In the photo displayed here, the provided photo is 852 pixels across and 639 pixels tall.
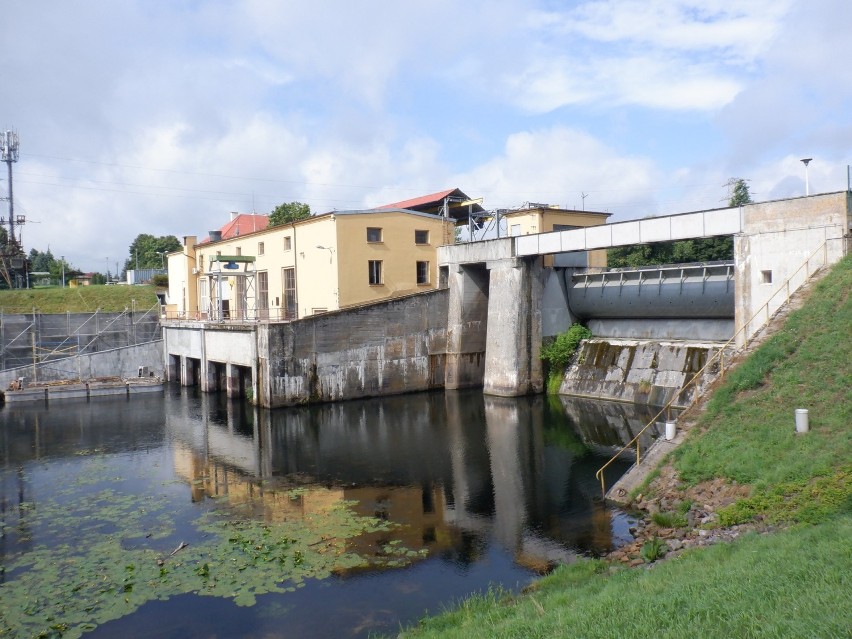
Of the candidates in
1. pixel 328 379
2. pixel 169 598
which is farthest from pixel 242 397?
pixel 169 598

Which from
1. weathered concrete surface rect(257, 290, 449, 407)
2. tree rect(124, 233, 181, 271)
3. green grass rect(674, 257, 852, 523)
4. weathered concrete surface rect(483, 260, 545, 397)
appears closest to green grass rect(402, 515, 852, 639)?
green grass rect(674, 257, 852, 523)

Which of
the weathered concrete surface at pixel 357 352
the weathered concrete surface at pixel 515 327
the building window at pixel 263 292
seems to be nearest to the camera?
the weathered concrete surface at pixel 357 352

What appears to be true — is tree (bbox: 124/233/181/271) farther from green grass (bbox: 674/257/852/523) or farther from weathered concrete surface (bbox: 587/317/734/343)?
green grass (bbox: 674/257/852/523)

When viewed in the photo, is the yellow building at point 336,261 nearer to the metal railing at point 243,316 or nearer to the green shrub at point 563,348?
the metal railing at point 243,316

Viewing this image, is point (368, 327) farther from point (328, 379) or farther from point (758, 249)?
point (758, 249)

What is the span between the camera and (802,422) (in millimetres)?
13797

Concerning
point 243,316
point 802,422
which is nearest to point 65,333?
point 243,316

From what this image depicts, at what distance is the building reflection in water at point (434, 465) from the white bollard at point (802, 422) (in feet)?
13.8

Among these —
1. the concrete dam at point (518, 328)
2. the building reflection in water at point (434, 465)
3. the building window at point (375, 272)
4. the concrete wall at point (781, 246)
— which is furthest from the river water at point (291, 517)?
the building window at point (375, 272)

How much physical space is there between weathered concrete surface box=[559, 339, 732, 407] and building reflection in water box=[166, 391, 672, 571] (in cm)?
98

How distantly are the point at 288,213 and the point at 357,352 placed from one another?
29377mm

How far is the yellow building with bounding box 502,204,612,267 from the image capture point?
35.9 m

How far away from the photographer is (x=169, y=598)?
38.4 feet

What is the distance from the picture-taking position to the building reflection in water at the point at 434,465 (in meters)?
14.4
